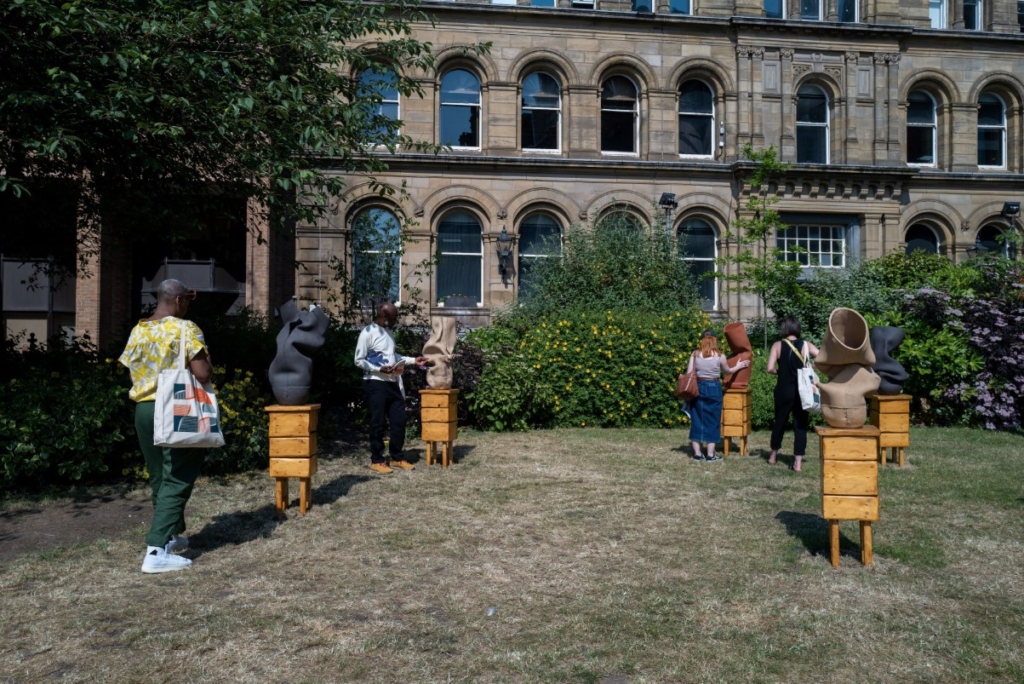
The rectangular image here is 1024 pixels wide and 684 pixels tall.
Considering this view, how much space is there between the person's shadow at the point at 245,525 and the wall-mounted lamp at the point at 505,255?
13304mm

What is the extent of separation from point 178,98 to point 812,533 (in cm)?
734

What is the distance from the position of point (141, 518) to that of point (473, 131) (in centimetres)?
1656

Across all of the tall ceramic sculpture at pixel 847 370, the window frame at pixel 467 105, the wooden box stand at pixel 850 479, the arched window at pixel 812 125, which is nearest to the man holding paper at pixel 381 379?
the tall ceramic sculpture at pixel 847 370

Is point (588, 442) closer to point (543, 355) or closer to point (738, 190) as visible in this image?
point (543, 355)

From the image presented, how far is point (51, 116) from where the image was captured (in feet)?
25.0

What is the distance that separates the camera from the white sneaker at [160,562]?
5.64 meters

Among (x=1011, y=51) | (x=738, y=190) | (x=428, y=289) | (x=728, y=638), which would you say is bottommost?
(x=728, y=638)

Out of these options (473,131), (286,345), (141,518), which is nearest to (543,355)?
(286,345)

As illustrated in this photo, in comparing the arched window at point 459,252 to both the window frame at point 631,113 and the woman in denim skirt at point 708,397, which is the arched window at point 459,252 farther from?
the woman in denim skirt at point 708,397

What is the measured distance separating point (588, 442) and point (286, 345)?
5.69 m

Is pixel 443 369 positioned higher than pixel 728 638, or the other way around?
pixel 443 369

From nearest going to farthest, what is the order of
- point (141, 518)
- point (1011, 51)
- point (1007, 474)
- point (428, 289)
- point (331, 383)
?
1. point (141, 518)
2. point (1007, 474)
3. point (331, 383)
4. point (428, 289)
5. point (1011, 51)

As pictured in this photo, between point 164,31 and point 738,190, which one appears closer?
point 164,31

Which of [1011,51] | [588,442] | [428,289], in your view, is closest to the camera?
[588,442]
